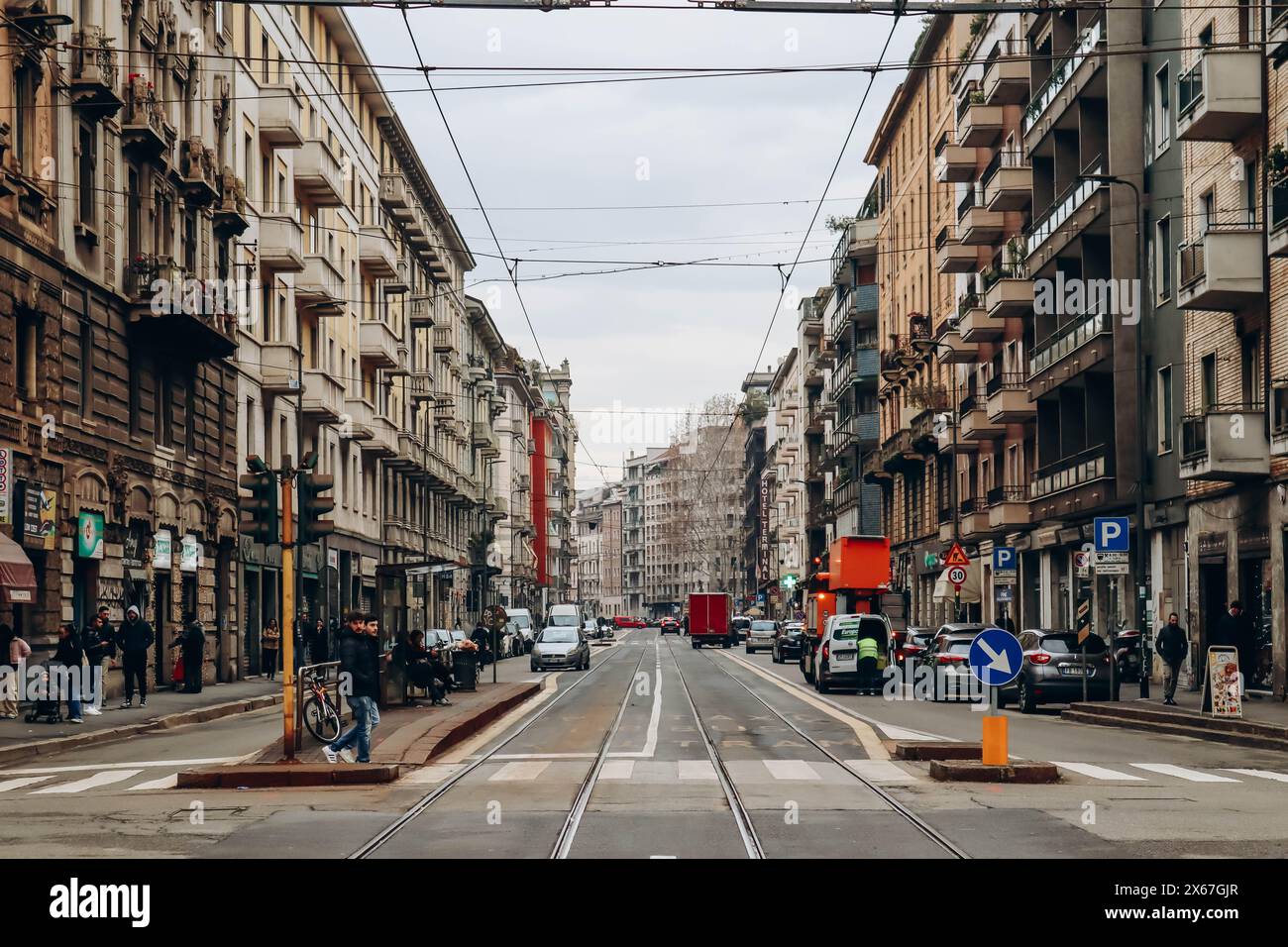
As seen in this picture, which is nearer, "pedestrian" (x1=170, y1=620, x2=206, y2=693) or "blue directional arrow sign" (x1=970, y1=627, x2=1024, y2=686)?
"blue directional arrow sign" (x1=970, y1=627, x2=1024, y2=686)

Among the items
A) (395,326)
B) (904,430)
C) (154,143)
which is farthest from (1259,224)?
(395,326)

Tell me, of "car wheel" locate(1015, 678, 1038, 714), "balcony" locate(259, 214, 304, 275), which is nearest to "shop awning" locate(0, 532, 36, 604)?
"car wheel" locate(1015, 678, 1038, 714)

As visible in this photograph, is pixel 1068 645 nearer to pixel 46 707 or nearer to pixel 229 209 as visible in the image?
pixel 46 707

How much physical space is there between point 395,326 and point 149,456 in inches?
1320

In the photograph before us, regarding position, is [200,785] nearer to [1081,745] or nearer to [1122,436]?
[1081,745]

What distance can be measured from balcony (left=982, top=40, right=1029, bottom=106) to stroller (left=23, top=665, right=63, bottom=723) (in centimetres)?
3303

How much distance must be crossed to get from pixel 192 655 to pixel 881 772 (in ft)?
68.5

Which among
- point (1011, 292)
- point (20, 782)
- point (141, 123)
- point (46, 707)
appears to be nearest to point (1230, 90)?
point (1011, 292)

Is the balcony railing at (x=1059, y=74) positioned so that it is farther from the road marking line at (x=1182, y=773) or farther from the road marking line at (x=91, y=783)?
the road marking line at (x=91, y=783)

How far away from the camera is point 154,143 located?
35594mm

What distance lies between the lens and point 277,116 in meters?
47.2

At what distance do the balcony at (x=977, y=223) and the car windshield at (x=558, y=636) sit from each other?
17.7 m

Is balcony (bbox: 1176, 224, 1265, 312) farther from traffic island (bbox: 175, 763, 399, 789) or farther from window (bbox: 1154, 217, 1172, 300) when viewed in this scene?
traffic island (bbox: 175, 763, 399, 789)

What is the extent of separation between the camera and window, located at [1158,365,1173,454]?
38531 millimetres
